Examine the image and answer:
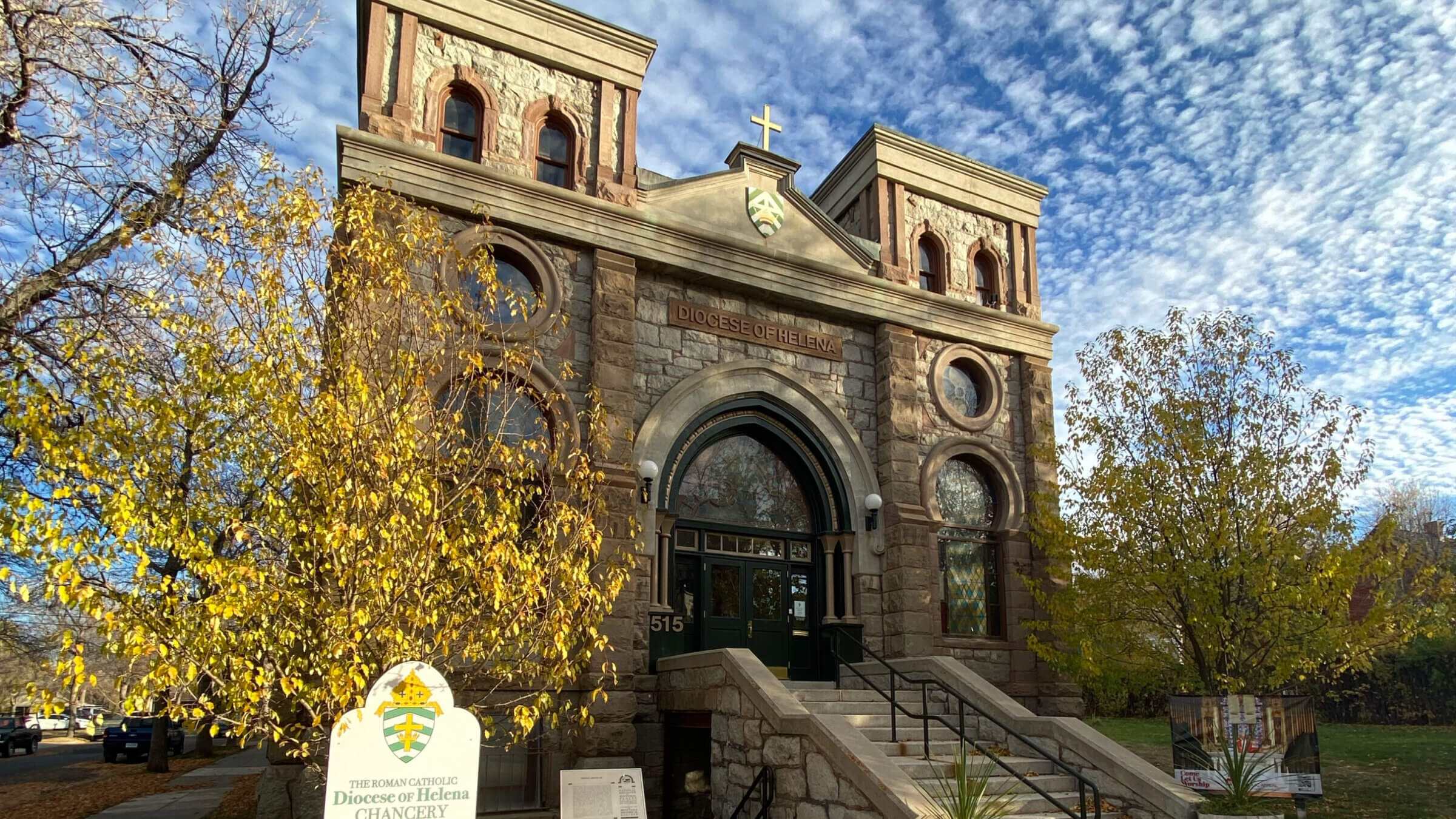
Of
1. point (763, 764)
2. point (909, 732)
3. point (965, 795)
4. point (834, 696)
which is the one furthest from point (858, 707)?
point (965, 795)

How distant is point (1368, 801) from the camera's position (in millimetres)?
11883

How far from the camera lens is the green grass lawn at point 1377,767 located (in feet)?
37.4

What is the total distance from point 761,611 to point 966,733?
3.52 metres

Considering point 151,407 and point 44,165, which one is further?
point 44,165

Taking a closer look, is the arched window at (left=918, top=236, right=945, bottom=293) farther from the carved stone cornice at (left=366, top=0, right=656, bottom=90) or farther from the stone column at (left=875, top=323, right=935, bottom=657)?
the carved stone cornice at (left=366, top=0, right=656, bottom=90)

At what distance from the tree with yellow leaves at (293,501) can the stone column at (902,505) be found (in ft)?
21.1

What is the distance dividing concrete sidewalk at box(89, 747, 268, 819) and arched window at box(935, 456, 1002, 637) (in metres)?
9.48

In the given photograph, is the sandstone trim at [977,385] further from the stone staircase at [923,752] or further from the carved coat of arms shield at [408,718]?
the carved coat of arms shield at [408,718]

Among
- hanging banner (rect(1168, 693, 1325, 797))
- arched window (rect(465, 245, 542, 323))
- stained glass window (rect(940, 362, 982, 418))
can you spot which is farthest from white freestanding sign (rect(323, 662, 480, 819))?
stained glass window (rect(940, 362, 982, 418))

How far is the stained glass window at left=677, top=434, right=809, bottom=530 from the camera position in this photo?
13.5 meters

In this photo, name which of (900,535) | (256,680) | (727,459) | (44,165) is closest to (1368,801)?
(900,535)

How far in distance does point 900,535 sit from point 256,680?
31.5 ft

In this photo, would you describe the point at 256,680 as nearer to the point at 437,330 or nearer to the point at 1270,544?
the point at 437,330

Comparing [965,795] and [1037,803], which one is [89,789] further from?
[965,795]
